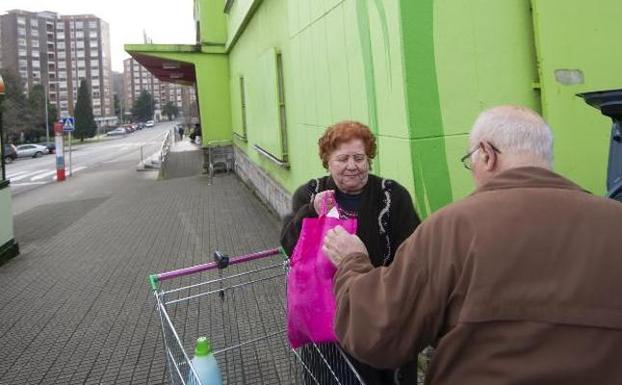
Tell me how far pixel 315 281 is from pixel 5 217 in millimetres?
7347

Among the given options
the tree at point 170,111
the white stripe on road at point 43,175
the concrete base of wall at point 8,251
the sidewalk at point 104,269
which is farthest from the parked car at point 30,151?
the tree at point 170,111

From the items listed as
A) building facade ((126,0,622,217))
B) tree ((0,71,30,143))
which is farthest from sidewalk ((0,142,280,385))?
tree ((0,71,30,143))

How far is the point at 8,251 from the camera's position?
7.29 meters

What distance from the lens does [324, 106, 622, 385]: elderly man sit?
109 cm

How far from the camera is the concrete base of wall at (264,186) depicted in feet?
27.9

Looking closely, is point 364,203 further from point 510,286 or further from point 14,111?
point 14,111

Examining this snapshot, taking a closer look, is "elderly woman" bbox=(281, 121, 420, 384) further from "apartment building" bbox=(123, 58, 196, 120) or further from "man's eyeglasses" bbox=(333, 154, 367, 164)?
"apartment building" bbox=(123, 58, 196, 120)

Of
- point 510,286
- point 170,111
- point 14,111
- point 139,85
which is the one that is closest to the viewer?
point 510,286

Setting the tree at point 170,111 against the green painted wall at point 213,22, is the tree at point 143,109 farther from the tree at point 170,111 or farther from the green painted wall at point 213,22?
the green painted wall at point 213,22

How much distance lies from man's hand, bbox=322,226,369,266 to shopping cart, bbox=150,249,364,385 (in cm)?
55

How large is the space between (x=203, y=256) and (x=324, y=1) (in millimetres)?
3789

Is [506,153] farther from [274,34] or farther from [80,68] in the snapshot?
[80,68]

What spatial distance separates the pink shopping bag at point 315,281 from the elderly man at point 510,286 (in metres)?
0.46

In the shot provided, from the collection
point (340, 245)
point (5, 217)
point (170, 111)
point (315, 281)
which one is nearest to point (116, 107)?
point (170, 111)
